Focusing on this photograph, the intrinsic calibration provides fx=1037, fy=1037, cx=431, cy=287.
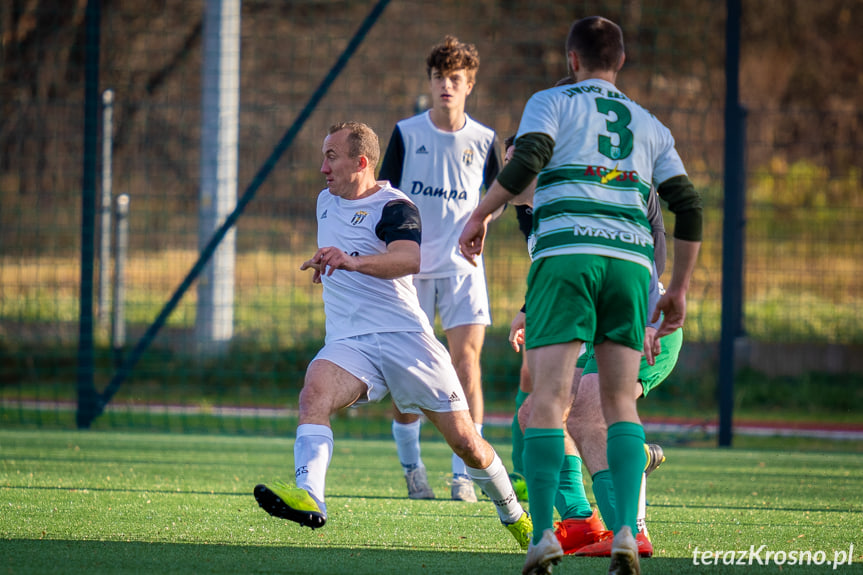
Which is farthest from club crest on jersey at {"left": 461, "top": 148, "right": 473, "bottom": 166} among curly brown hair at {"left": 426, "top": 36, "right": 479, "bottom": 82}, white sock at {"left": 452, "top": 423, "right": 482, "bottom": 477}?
white sock at {"left": 452, "top": 423, "right": 482, "bottom": 477}

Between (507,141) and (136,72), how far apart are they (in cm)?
980

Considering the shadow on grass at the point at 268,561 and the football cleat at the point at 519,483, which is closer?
the shadow on grass at the point at 268,561

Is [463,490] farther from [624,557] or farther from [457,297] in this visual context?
[624,557]

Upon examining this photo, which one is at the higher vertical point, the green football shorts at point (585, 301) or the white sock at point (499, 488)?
the green football shorts at point (585, 301)

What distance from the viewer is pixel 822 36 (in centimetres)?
1917

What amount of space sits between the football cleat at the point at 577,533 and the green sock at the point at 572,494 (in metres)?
0.03

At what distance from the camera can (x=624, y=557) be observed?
328 centimetres

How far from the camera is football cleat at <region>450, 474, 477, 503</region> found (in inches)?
217

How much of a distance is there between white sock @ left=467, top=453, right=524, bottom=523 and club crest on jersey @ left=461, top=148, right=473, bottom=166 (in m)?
2.29

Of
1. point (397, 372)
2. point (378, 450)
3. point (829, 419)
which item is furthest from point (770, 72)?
point (397, 372)

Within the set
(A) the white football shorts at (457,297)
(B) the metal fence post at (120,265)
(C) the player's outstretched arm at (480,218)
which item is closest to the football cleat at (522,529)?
(C) the player's outstretched arm at (480,218)

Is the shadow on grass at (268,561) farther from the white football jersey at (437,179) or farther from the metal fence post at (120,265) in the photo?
the metal fence post at (120,265)

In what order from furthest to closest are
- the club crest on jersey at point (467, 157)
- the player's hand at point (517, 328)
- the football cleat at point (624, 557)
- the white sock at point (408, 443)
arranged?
the club crest on jersey at point (467, 157) → the white sock at point (408, 443) → the player's hand at point (517, 328) → the football cleat at point (624, 557)

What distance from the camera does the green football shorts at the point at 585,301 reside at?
11.4 feet
